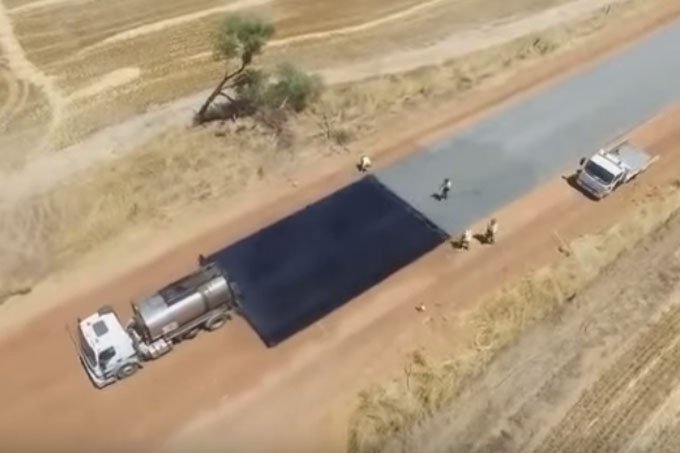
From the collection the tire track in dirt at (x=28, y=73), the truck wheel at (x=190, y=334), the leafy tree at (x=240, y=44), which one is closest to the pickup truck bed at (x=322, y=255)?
the truck wheel at (x=190, y=334)

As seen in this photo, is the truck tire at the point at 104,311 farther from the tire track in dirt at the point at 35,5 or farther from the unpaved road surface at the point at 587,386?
the tire track in dirt at the point at 35,5

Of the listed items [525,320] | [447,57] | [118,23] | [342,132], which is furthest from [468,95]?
[118,23]

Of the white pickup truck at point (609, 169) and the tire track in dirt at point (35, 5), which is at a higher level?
the tire track in dirt at point (35, 5)

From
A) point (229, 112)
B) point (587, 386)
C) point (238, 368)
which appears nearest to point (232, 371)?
point (238, 368)

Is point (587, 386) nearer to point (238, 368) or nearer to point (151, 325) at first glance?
point (238, 368)

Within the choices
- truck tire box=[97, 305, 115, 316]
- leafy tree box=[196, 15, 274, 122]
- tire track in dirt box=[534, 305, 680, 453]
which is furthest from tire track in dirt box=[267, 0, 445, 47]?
tire track in dirt box=[534, 305, 680, 453]
